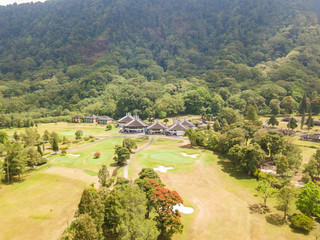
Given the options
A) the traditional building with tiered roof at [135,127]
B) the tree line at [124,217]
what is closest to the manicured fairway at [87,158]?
the traditional building with tiered roof at [135,127]

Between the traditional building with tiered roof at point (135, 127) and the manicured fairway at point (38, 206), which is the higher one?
the traditional building with tiered roof at point (135, 127)

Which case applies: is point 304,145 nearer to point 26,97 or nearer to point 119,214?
point 119,214

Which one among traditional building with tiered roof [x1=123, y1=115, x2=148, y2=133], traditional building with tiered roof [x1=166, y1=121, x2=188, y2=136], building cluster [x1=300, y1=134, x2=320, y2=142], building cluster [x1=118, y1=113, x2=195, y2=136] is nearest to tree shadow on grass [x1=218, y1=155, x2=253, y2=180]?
traditional building with tiered roof [x1=166, y1=121, x2=188, y2=136]

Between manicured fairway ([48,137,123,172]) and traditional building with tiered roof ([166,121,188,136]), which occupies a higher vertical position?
traditional building with tiered roof ([166,121,188,136])

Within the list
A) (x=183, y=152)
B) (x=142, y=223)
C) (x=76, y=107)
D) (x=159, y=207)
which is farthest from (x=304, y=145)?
(x=76, y=107)

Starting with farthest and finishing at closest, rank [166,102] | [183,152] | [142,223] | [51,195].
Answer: [166,102] < [183,152] < [51,195] < [142,223]

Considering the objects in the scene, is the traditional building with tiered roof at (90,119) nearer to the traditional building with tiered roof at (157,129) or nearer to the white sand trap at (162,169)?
the traditional building with tiered roof at (157,129)

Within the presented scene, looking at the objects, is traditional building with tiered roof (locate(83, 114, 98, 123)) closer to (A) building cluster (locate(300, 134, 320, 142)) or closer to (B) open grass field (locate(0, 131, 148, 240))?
(B) open grass field (locate(0, 131, 148, 240))
